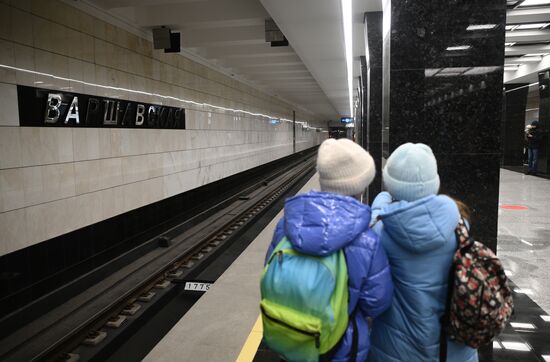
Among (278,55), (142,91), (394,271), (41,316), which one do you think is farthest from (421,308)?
(278,55)

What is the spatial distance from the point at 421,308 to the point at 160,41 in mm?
7520

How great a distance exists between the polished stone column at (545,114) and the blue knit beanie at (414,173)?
47.4 feet

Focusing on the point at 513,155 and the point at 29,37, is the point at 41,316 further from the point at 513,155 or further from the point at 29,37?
the point at 513,155

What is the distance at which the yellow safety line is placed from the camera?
→ 3.20 metres

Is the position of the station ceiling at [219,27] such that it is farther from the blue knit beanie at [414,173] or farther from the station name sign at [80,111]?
the blue knit beanie at [414,173]

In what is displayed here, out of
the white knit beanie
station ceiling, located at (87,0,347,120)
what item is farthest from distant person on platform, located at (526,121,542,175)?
the white knit beanie

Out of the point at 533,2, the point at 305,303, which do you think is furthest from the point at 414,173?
the point at 533,2

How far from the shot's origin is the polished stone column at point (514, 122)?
655 inches

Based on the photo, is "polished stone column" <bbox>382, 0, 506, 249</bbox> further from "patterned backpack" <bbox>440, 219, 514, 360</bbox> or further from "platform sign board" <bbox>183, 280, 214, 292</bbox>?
"platform sign board" <bbox>183, 280, 214, 292</bbox>

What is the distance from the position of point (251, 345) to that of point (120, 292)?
2755 millimetres

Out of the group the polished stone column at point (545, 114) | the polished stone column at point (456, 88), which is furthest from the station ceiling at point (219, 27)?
the polished stone column at point (545, 114)

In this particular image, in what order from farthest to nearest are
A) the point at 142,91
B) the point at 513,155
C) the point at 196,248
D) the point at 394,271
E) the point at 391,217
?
the point at 513,155, the point at 142,91, the point at 196,248, the point at 394,271, the point at 391,217

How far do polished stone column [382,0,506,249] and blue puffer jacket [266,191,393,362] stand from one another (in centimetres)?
167

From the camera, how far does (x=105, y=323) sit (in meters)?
4.45
